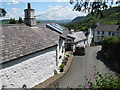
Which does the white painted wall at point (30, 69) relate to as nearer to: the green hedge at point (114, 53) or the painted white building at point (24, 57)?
the painted white building at point (24, 57)

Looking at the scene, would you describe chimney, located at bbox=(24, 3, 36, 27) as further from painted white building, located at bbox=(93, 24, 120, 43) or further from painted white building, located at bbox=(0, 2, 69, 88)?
painted white building, located at bbox=(93, 24, 120, 43)

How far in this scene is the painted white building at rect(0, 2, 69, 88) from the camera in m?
7.54

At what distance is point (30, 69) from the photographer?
356 inches

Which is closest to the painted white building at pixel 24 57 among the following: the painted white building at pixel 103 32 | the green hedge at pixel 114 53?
the green hedge at pixel 114 53

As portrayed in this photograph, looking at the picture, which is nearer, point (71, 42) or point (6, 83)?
point (6, 83)

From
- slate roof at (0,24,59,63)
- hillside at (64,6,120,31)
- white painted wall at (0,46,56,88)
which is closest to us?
hillside at (64,6,120,31)

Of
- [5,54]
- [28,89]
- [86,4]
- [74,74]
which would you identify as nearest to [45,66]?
[28,89]

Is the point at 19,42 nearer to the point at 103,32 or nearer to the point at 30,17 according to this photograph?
the point at 30,17

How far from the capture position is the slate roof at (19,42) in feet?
26.0

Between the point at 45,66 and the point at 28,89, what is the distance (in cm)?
256

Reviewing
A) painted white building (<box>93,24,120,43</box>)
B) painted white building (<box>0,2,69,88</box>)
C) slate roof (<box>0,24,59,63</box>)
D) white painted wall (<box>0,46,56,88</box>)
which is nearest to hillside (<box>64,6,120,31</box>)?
painted white building (<box>93,24,120,43</box>)

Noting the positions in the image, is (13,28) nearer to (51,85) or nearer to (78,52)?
Result: (51,85)

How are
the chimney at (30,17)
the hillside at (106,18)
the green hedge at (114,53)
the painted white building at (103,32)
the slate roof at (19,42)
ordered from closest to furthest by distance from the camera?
the hillside at (106,18)
the green hedge at (114,53)
the slate roof at (19,42)
the chimney at (30,17)
the painted white building at (103,32)

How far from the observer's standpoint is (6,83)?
7.43 metres
